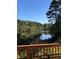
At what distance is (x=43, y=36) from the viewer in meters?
6.82

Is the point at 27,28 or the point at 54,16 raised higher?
the point at 54,16

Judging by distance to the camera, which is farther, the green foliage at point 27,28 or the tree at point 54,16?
the tree at point 54,16

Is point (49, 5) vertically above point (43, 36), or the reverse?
point (49, 5)

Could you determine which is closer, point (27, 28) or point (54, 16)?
point (27, 28)

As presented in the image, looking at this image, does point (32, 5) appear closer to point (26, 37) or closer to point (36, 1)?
point (36, 1)

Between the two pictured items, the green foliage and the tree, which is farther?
the tree
